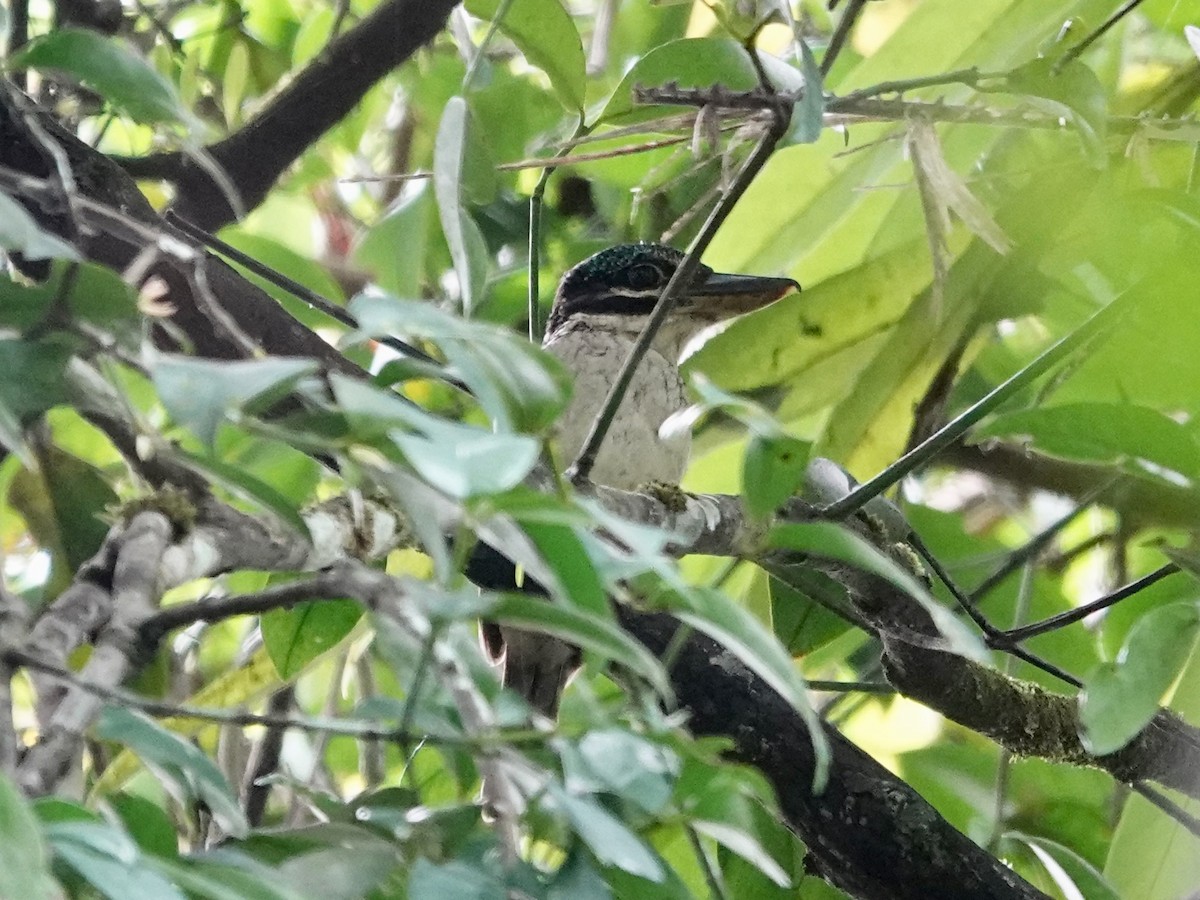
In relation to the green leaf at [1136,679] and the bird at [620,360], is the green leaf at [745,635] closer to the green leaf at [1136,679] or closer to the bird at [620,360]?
the green leaf at [1136,679]

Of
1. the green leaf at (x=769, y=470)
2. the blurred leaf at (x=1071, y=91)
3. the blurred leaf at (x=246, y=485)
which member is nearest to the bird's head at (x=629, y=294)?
the blurred leaf at (x=1071, y=91)

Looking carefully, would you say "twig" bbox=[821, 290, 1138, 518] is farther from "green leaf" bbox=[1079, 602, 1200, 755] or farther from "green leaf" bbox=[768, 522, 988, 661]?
"green leaf" bbox=[768, 522, 988, 661]

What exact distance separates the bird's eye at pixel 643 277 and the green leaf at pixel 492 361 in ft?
5.85

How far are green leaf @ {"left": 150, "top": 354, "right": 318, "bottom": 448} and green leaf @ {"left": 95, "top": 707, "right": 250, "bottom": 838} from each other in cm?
18

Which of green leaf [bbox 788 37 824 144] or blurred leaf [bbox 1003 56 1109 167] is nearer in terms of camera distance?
green leaf [bbox 788 37 824 144]

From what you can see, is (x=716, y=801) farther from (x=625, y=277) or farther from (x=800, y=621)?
(x=625, y=277)

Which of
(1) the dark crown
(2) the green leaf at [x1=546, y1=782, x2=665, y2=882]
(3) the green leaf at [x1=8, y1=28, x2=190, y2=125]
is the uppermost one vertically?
(3) the green leaf at [x1=8, y1=28, x2=190, y2=125]

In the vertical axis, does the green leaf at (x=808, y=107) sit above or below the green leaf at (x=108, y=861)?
above

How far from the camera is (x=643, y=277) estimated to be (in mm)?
2412

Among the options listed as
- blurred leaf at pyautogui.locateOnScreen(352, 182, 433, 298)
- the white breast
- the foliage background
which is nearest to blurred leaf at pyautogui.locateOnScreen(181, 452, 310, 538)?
the foliage background

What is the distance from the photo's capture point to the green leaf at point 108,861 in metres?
0.52

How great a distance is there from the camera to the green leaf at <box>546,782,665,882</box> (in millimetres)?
624

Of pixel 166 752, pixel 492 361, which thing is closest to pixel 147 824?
pixel 166 752

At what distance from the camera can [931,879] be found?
139 centimetres
